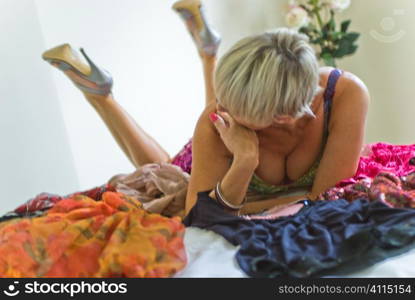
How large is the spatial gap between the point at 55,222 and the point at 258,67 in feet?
1.65

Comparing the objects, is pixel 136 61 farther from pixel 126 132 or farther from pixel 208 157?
pixel 208 157

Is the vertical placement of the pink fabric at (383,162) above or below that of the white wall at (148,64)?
below

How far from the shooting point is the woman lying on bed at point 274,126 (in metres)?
1.03

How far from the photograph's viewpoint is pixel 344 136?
1.27 metres

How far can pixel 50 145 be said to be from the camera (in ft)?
6.65

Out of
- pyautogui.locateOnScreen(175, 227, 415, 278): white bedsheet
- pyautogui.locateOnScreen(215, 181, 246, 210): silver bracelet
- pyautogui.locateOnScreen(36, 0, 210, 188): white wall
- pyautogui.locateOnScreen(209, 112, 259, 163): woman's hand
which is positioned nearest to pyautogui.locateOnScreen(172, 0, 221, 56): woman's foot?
pyautogui.locateOnScreen(36, 0, 210, 188): white wall

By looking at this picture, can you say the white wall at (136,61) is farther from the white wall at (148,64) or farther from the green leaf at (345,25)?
the green leaf at (345,25)

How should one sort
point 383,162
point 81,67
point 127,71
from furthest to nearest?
1. point 127,71
2. point 81,67
3. point 383,162

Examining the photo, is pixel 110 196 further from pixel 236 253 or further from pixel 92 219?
pixel 236 253

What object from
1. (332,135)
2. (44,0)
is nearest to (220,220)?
(332,135)

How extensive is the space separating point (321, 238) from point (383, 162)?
0.62 metres

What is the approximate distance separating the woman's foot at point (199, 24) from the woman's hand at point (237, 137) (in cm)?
70

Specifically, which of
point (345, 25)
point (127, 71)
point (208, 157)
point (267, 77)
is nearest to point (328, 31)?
point (345, 25)

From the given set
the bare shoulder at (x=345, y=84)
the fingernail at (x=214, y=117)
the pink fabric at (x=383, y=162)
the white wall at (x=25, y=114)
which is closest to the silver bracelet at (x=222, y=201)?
the fingernail at (x=214, y=117)
